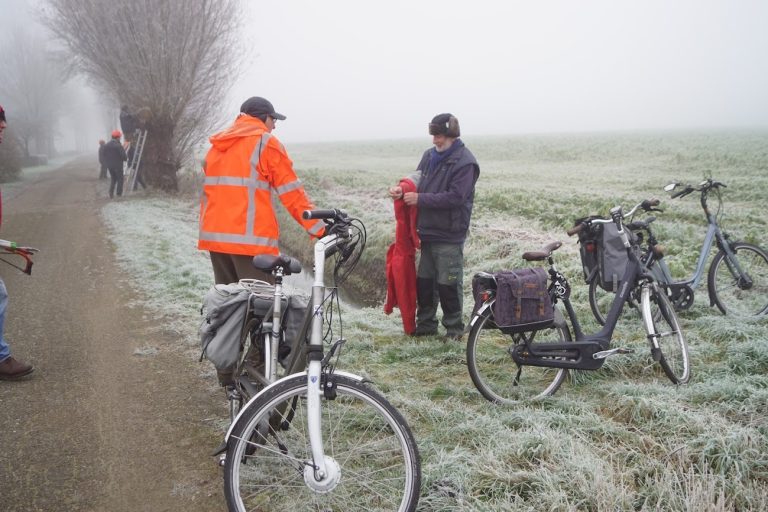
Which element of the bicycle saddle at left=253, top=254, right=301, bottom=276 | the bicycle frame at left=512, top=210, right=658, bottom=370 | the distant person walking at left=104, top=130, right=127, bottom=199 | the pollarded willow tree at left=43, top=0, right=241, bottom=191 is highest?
the pollarded willow tree at left=43, top=0, right=241, bottom=191

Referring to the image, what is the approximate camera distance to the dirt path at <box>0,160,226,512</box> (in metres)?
3.34

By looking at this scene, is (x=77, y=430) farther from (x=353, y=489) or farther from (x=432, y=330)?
(x=432, y=330)

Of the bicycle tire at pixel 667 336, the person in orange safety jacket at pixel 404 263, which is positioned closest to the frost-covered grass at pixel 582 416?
the bicycle tire at pixel 667 336

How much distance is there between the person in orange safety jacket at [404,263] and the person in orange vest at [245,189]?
203 cm

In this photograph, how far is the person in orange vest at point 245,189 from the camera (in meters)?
3.94

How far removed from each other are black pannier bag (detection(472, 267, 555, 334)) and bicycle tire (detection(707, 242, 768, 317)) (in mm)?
3257

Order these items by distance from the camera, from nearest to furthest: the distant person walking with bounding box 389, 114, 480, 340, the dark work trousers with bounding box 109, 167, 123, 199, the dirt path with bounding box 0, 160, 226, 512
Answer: the dirt path with bounding box 0, 160, 226, 512, the distant person walking with bounding box 389, 114, 480, 340, the dark work trousers with bounding box 109, 167, 123, 199

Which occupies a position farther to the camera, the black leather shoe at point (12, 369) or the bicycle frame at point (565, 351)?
the black leather shoe at point (12, 369)

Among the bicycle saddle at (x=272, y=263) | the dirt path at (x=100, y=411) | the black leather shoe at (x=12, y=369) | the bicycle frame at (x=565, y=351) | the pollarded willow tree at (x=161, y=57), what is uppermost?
the pollarded willow tree at (x=161, y=57)

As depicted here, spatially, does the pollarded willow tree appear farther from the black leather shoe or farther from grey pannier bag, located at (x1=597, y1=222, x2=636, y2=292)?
grey pannier bag, located at (x1=597, y1=222, x2=636, y2=292)

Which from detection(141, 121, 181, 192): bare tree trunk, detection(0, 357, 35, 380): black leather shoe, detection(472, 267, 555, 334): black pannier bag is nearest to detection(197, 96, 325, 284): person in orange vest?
detection(472, 267, 555, 334): black pannier bag

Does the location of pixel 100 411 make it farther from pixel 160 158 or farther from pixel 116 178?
pixel 160 158

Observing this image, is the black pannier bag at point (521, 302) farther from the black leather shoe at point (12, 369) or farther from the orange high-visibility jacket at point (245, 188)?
the black leather shoe at point (12, 369)

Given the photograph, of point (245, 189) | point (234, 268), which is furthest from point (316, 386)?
point (234, 268)
